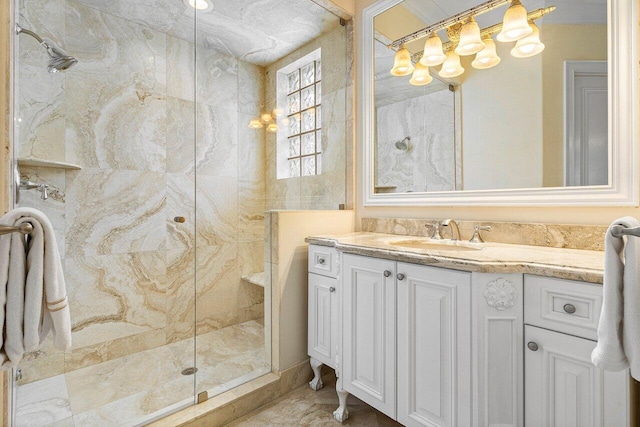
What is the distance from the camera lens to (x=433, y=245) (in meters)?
1.65

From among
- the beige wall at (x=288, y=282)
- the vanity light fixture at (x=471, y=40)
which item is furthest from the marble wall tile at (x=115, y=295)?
the vanity light fixture at (x=471, y=40)

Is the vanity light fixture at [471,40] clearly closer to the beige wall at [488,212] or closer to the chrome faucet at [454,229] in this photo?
the beige wall at [488,212]

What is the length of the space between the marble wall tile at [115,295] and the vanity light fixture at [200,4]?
171 cm

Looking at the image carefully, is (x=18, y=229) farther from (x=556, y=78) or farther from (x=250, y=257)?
(x=556, y=78)

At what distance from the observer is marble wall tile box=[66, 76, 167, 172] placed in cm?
200

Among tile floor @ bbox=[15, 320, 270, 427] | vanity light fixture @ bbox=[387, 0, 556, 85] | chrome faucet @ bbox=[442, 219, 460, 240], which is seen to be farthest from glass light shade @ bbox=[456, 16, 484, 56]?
tile floor @ bbox=[15, 320, 270, 427]

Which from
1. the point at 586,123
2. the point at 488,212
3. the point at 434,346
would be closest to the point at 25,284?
the point at 434,346

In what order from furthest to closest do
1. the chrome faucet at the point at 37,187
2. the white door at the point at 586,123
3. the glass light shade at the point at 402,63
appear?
1. the glass light shade at the point at 402,63
2. the chrome faucet at the point at 37,187
3. the white door at the point at 586,123

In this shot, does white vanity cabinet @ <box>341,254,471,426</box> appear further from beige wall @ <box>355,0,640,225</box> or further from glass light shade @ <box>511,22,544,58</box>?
glass light shade @ <box>511,22,544,58</box>

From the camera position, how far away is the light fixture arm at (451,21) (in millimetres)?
1596

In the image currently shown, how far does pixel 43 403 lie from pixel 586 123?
295cm

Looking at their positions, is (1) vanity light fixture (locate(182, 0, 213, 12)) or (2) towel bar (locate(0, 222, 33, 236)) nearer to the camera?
(2) towel bar (locate(0, 222, 33, 236))

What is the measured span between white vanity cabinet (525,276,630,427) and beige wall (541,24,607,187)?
25.2 inches

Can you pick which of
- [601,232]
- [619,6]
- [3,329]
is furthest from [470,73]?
[3,329]
